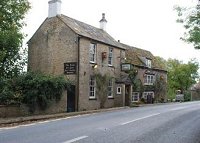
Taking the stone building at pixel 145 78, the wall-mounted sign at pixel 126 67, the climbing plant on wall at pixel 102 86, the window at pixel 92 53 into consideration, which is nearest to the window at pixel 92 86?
the climbing plant on wall at pixel 102 86

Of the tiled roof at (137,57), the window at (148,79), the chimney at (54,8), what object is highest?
the chimney at (54,8)

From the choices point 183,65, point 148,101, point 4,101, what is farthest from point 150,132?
point 183,65

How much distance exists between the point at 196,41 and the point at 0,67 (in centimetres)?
1844

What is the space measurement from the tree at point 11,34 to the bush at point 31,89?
5.27 metres

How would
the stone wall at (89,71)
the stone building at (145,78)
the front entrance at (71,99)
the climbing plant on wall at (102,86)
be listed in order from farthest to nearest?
the stone building at (145,78) → the climbing plant on wall at (102,86) → the stone wall at (89,71) → the front entrance at (71,99)

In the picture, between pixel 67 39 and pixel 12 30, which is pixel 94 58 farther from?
pixel 12 30

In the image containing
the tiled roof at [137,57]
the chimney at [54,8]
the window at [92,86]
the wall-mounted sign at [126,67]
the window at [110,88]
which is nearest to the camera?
the window at [92,86]

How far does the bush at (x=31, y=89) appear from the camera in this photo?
24.7 meters

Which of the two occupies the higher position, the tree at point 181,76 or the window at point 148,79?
the tree at point 181,76

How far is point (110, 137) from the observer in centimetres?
1341

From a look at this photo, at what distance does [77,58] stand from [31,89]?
24.1 ft

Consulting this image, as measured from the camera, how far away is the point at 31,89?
25578 millimetres

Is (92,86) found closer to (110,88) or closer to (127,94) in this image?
(110,88)

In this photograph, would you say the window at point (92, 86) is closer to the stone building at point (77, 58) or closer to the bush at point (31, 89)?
the stone building at point (77, 58)
